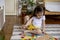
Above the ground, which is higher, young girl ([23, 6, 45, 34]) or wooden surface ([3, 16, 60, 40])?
young girl ([23, 6, 45, 34])

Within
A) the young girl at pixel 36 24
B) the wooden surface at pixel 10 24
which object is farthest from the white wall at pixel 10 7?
the young girl at pixel 36 24

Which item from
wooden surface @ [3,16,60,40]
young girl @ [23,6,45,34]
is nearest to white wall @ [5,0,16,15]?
wooden surface @ [3,16,60,40]

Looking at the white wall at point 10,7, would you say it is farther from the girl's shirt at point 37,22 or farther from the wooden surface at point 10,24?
the girl's shirt at point 37,22

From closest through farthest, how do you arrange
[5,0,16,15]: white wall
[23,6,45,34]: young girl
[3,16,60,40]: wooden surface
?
1. [23,6,45,34]: young girl
2. [3,16,60,40]: wooden surface
3. [5,0,16,15]: white wall

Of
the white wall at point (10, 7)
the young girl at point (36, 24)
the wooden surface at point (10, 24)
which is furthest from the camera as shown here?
the white wall at point (10, 7)

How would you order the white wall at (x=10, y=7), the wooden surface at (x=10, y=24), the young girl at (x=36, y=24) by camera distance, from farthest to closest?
1. the white wall at (x=10, y=7)
2. the wooden surface at (x=10, y=24)
3. the young girl at (x=36, y=24)

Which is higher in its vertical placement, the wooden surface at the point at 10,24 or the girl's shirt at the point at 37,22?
the girl's shirt at the point at 37,22

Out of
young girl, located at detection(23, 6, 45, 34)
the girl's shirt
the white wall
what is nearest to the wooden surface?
young girl, located at detection(23, 6, 45, 34)

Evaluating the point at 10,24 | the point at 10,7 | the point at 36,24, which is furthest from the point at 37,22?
the point at 10,7

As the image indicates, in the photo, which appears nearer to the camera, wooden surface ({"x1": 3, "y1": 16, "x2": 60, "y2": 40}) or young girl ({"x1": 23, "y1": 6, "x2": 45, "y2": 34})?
young girl ({"x1": 23, "y1": 6, "x2": 45, "y2": 34})

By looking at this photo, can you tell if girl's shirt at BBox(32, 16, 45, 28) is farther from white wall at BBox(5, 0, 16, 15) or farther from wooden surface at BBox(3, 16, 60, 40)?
white wall at BBox(5, 0, 16, 15)

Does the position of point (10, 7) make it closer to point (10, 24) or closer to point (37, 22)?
point (10, 24)

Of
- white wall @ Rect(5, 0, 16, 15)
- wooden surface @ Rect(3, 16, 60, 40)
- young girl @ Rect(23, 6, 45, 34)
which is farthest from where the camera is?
white wall @ Rect(5, 0, 16, 15)

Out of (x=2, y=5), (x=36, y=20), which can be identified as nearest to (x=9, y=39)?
(x=36, y=20)
